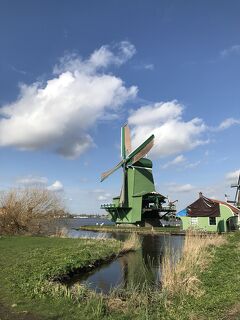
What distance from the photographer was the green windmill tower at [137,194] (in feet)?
170

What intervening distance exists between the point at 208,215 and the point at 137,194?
1349 cm

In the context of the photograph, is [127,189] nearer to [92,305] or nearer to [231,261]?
[231,261]

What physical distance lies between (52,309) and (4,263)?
6.19 metres

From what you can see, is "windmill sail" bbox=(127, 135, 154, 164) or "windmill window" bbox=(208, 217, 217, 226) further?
"windmill sail" bbox=(127, 135, 154, 164)

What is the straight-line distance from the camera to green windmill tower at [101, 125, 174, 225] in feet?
170

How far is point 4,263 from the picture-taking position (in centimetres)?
1338

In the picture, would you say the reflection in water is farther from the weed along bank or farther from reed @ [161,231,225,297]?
the weed along bank

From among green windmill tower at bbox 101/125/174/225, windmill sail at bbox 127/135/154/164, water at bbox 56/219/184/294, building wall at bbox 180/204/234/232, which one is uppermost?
windmill sail at bbox 127/135/154/164

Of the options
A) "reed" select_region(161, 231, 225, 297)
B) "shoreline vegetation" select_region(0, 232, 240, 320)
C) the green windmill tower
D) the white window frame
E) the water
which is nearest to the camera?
"shoreline vegetation" select_region(0, 232, 240, 320)

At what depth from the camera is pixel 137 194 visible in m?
51.7

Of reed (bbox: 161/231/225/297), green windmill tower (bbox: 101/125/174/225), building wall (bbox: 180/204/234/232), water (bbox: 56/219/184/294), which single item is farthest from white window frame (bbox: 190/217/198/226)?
reed (bbox: 161/231/225/297)

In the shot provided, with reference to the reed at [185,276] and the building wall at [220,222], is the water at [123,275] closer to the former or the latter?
the reed at [185,276]

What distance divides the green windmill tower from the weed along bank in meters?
9.71

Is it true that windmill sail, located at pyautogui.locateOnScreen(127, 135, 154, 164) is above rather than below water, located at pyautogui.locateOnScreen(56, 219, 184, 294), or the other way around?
above
